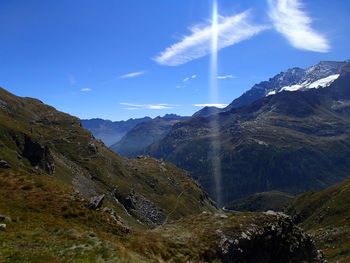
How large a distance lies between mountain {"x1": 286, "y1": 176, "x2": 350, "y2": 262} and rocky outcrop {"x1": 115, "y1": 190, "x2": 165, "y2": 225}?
66.7 m

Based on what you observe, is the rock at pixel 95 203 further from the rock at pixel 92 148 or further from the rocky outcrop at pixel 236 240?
the rock at pixel 92 148

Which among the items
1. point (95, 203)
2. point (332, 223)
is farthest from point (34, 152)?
point (332, 223)

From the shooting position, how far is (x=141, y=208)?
15838cm

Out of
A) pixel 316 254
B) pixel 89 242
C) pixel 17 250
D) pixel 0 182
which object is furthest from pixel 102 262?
pixel 316 254

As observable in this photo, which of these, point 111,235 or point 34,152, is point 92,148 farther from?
point 111,235

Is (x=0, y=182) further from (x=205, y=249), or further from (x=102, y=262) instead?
(x=205, y=249)

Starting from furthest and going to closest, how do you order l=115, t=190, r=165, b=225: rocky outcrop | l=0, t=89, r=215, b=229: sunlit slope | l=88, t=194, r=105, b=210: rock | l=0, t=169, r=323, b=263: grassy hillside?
l=115, t=190, r=165, b=225: rocky outcrop → l=0, t=89, r=215, b=229: sunlit slope → l=88, t=194, r=105, b=210: rock → l=0, t=169, r=323, b=263: grassy hillside

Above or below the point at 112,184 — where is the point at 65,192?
above

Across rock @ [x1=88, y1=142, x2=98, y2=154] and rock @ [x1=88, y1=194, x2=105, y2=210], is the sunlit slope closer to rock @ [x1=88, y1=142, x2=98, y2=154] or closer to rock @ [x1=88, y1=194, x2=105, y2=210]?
rock @ [x1=88, y1=142, x2=98, y2=154]

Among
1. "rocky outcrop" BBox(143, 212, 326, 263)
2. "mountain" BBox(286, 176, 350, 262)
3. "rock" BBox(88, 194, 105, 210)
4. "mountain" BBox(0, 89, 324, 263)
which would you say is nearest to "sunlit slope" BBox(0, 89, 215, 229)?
"mountain" BBox(0, 89, 324, 263)

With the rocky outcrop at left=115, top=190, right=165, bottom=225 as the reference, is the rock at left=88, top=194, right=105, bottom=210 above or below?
above

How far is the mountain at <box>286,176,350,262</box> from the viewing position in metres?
64.9

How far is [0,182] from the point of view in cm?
3291

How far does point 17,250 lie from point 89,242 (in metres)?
5.03
